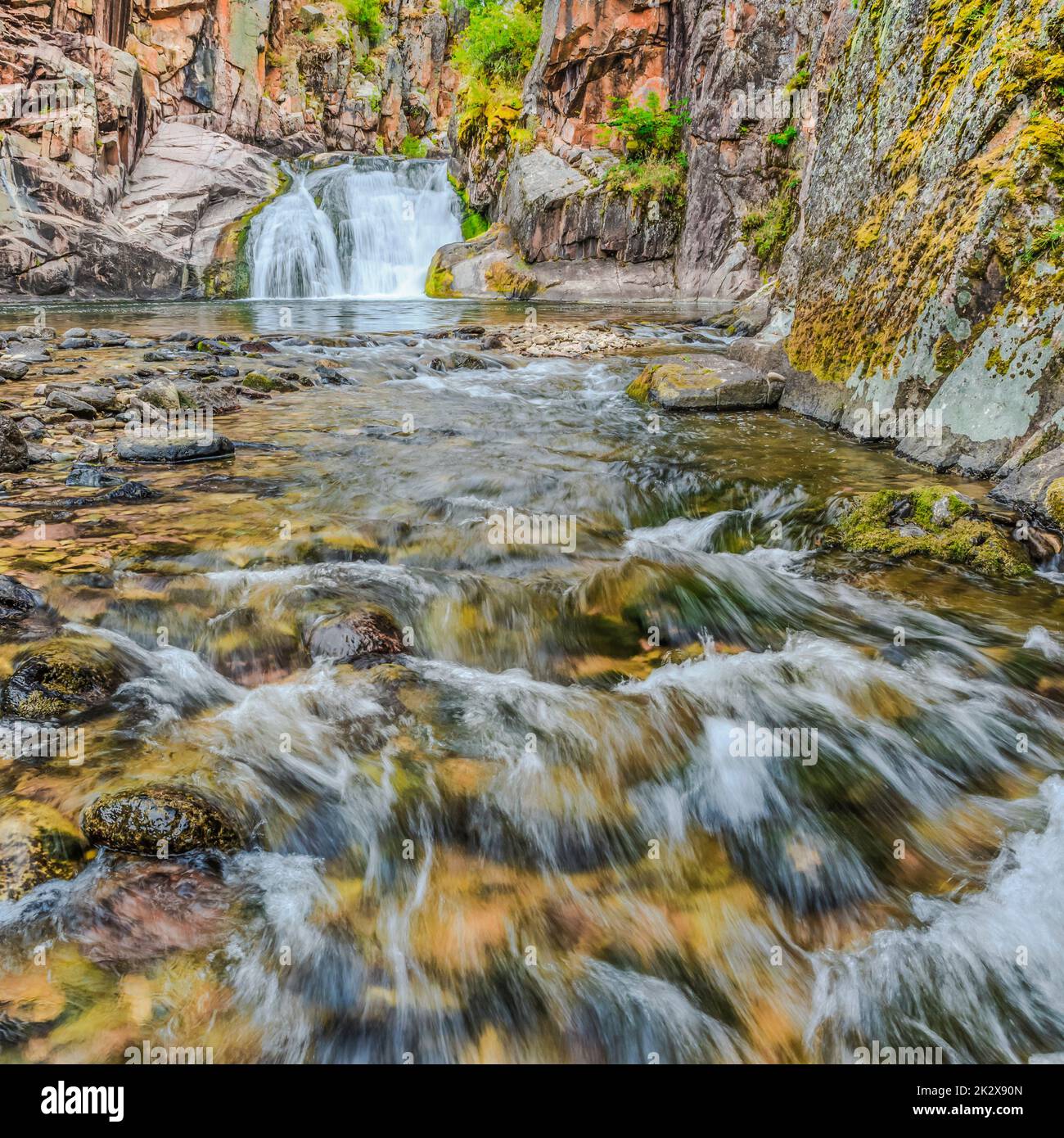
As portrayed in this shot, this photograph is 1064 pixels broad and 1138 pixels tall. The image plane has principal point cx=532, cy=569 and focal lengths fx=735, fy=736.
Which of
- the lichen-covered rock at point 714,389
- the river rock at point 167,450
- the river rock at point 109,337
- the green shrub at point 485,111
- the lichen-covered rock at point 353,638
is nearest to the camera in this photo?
the lichen-covered rock at point 353,638

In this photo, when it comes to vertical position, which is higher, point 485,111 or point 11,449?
point 485,111

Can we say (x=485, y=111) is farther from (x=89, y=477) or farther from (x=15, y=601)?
(x=15, y=601)

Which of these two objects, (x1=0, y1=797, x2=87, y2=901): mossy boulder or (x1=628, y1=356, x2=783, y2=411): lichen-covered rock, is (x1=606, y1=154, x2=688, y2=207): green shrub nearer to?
→ (x1=628, y1=356, x2=783, y2=411): lichen-covered rock

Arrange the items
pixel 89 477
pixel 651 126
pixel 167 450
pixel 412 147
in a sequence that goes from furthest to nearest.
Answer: pixel 412 147, pixel 651 126, pixel 167 450, pixel 89 477

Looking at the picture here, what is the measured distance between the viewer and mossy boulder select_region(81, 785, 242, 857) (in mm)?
2309

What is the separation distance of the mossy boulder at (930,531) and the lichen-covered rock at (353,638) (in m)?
2.93

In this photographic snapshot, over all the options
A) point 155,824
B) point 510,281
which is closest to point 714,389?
point 155,824

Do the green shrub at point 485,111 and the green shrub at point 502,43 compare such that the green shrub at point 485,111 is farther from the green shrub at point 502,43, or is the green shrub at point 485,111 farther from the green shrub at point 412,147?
the green shrub at point 412,147

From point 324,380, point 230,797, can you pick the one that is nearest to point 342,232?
point 324,380

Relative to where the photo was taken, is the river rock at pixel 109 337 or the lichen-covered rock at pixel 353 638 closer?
the lichen-covered rock at pixel 353 638

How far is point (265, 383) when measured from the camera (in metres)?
8.87

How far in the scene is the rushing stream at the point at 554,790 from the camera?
207 centimetres

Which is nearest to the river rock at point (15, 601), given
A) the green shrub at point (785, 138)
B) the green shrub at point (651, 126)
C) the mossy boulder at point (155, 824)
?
the mossy boulder at point (155, 824)

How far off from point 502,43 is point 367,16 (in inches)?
480
